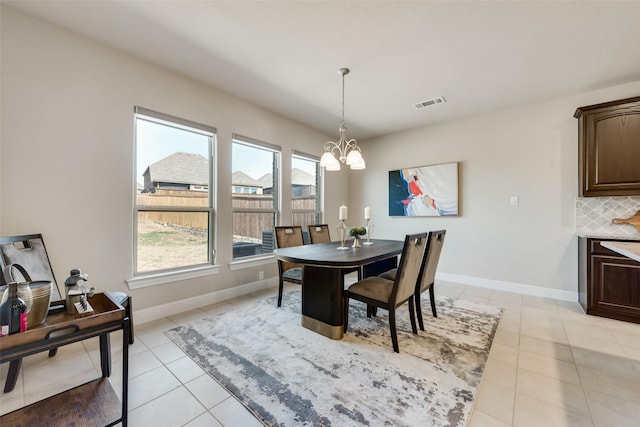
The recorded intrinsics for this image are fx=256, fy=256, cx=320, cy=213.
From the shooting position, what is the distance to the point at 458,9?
191cm

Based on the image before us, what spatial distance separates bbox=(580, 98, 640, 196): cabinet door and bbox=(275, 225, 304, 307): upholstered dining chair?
347 centimetres

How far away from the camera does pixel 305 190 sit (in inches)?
181

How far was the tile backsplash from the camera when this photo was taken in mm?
2951

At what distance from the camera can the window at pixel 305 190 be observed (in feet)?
14.3

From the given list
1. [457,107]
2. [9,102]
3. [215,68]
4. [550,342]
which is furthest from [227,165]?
[550,342]

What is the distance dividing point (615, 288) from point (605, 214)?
945mm

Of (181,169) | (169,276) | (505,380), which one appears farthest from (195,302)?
(505,380)

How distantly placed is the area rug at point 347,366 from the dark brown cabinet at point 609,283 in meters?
1.07

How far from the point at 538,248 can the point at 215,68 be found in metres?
4.62

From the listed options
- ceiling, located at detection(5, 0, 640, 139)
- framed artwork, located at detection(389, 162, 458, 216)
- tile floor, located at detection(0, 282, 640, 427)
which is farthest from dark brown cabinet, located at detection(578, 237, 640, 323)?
ceiling, located at detection(5, 0, 640, 139)

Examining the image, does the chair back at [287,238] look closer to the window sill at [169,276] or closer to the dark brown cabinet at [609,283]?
the window sill at [169,276]

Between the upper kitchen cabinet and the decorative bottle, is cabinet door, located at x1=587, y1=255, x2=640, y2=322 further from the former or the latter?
the decorative bottle

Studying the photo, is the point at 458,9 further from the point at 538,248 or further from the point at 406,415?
the point at 538,248

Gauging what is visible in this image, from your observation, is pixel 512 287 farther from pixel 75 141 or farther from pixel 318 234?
pixel 75 141
